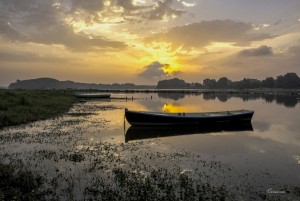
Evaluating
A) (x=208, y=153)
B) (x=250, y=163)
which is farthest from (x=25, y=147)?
(x=250, y=163)

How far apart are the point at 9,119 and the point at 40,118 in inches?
228

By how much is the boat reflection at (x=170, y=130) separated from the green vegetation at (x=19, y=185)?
1441 centimetres

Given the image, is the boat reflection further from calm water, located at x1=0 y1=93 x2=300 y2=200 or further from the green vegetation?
the green vegetation

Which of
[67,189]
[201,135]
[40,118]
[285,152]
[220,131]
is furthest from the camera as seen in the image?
[40,118]

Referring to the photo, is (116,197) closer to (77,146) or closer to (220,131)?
(77,146)

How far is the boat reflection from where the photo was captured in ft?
104

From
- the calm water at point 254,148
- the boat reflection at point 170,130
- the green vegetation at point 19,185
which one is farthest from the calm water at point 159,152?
the green vegetation at point 19,185

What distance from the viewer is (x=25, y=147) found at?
902 inches

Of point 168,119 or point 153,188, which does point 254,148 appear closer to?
point 168,119

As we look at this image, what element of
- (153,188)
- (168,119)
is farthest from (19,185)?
(168,119)

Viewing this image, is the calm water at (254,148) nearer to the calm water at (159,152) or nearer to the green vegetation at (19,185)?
the calm water at (159,152)

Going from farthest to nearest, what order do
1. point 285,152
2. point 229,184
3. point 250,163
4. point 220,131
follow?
1. point 220,131
2. point 285,152
3. point 250,163
4. point 229,184

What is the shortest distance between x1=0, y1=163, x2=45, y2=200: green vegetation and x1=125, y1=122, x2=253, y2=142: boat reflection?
567 inches

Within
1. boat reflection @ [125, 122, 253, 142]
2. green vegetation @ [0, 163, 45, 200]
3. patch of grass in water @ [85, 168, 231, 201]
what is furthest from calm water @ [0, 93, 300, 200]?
green vegetation @ [0, 163, 45, 200]
